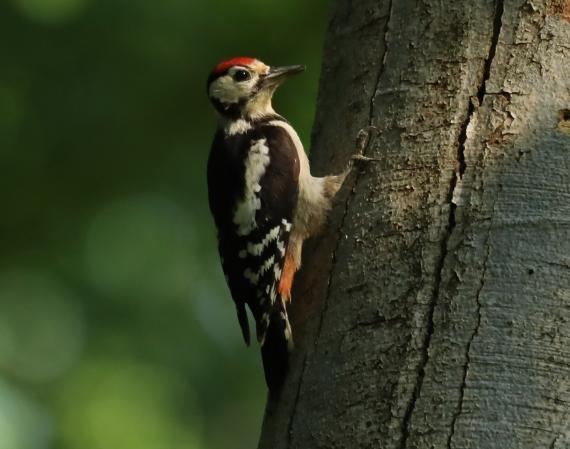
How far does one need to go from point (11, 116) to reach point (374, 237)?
4059 millimetres

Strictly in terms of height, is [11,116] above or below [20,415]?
above

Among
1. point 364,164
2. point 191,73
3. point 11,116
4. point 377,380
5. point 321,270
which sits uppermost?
point 191,73

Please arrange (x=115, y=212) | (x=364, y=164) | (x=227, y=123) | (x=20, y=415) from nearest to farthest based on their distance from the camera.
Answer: (x=364, y=164)
(x=227, y=123)
(x=20, y=415)
(x=115, y=212)

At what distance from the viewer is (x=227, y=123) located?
5379 millimetres

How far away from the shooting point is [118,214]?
24.1ft

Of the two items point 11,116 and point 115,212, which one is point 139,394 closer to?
point 115,212

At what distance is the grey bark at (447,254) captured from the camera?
2863 millimetres

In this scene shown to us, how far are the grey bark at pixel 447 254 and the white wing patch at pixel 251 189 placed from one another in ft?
2.51

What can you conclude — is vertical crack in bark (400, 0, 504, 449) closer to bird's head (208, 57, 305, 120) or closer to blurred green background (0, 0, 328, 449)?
bird's head (208, 57, 305, 120)

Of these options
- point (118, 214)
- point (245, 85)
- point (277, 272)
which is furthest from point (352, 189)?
point (118, 214)

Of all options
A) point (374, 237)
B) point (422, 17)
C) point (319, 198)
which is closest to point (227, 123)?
point (319, 198)

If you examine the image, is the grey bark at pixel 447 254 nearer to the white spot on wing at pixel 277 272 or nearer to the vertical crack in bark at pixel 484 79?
the vertical crack in bark at pixel 484 79

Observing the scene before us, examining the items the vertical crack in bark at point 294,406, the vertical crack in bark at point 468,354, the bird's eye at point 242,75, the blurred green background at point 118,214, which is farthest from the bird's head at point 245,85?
the vertical crack in bark at point 468,354

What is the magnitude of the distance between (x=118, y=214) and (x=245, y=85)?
2381 mm
